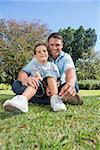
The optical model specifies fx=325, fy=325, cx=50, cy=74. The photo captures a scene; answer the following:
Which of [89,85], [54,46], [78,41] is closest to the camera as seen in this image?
[54,46]

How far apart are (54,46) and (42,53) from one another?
9.2 inches

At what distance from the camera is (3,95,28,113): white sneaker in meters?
2.29

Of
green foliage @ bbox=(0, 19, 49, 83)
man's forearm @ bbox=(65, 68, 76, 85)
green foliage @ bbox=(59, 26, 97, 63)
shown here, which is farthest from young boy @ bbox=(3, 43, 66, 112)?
green foliage @ bbox=(59, 26, 97, 63)

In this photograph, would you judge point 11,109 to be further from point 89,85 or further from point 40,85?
point 89,85

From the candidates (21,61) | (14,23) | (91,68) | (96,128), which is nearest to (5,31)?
(14,23)

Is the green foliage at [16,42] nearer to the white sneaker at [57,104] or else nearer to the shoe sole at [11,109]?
the white sneaker at [57,104]

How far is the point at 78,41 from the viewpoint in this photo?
2650cm

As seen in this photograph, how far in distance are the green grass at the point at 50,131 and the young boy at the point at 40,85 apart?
9 centimetres

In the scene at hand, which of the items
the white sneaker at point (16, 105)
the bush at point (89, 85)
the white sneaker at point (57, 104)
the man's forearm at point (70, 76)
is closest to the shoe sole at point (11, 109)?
the white sneaker at point (16, 105)

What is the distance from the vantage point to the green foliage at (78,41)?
25.6 m

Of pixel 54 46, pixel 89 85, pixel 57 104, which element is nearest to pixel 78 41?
pixel 89 85

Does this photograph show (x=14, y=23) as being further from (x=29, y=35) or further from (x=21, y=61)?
(x=21, y=61)

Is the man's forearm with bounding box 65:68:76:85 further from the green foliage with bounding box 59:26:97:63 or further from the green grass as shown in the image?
the green foliage with bounding box 59:26:97:63

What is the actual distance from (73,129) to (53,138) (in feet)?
0.76
